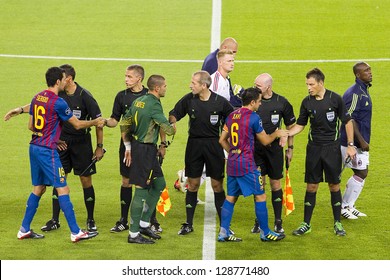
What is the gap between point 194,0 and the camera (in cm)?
3706

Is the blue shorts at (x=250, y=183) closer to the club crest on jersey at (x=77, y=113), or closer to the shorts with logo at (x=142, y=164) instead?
the shorts with logo at (x=142, y=164)

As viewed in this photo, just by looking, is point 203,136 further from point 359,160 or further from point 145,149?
point 359,160

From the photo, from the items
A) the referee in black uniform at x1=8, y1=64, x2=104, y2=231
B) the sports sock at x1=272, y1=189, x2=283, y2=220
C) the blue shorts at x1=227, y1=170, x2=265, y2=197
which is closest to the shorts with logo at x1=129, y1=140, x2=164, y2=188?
the referee in black uniform at x1=8, y1=64, x2=104, y2=231

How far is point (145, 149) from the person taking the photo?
50.9ft

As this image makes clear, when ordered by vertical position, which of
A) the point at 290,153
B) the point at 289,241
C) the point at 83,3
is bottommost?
the point at 289,241

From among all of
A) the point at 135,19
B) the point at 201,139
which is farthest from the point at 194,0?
the point at 201,139

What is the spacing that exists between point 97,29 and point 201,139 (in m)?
17.2

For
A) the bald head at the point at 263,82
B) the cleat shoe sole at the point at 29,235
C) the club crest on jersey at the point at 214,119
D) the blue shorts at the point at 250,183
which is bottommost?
the cleat shoe sole at the point at 29,235

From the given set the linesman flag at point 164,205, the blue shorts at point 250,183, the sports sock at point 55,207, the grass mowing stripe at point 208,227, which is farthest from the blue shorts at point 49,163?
the blue shorts at point 250,183

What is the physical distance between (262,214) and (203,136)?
1624 millimetres

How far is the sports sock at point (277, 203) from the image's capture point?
643 inches

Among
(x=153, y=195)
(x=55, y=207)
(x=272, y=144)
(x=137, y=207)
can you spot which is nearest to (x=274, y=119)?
(x=272, y=144)

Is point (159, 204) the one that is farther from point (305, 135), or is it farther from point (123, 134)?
point (305, 135)

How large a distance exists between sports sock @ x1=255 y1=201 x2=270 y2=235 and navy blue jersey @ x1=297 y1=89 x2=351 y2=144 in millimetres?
1424
